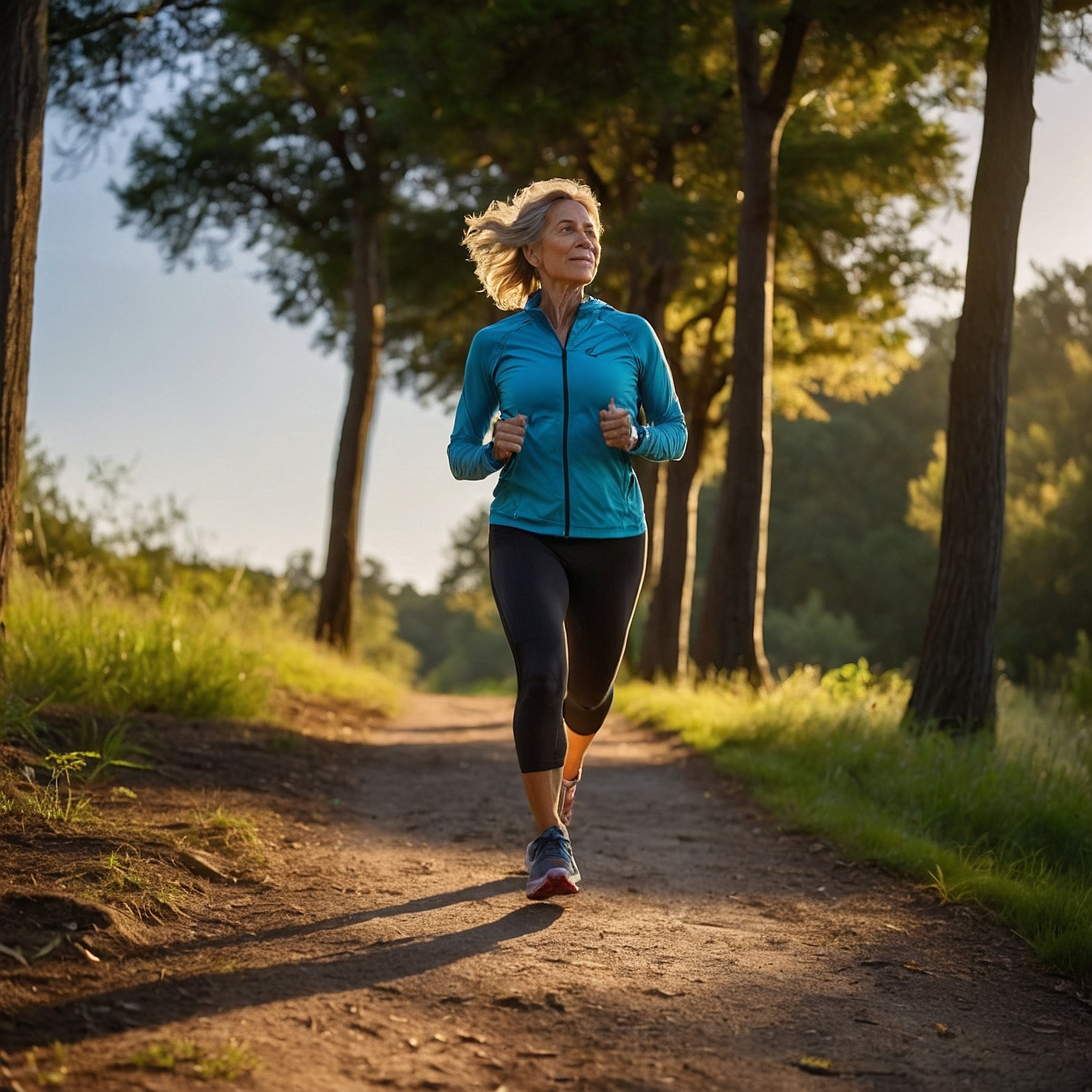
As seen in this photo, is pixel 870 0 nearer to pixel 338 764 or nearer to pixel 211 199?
pixel 338 764

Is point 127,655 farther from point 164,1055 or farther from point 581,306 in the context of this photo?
point 164,1055

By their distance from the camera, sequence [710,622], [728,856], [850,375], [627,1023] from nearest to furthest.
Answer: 1. [627,1023]
2. [728,856]
3. [710,622]
4. [850,375]

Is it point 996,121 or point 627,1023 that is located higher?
point 996,121

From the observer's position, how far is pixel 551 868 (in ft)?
15.1

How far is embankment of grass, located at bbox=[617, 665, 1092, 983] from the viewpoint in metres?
5.18

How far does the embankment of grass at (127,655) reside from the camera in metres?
7.50

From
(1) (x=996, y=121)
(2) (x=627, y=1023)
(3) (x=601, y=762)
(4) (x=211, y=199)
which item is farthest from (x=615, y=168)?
(2) (x=627, y=1023)

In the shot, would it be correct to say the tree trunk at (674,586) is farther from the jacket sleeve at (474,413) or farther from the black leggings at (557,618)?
the jacket sleeve at (474,413)

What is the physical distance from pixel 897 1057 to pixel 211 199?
743 inches

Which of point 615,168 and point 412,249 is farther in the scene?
point 412,249

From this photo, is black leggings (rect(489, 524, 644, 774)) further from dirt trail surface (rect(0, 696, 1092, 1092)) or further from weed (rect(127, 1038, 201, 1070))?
weed (rect(127, 1038, 201, 1070))

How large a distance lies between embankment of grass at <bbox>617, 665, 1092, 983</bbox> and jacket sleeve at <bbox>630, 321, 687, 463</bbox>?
2.23m

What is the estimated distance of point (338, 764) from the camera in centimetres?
919

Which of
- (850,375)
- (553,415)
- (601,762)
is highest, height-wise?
(850,375)
